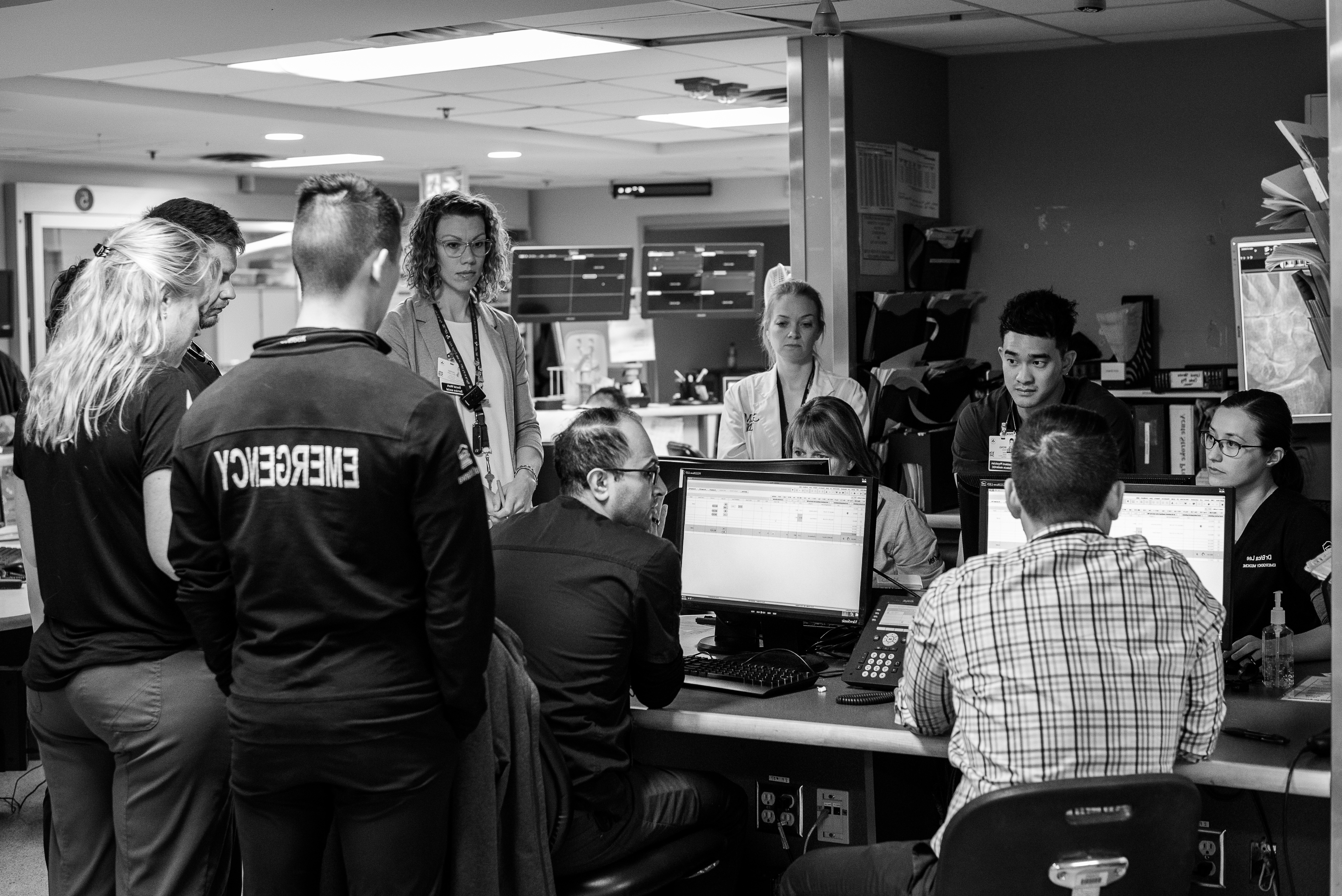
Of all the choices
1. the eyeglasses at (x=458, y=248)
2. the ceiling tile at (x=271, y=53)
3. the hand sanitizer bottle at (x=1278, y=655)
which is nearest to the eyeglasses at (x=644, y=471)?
the eyeglasses at (x=458, y=248)

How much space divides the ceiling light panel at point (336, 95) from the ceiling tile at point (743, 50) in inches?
77.4

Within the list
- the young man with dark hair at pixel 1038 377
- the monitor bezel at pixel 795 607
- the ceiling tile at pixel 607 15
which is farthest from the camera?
the ceiling tile at pixel 607 15

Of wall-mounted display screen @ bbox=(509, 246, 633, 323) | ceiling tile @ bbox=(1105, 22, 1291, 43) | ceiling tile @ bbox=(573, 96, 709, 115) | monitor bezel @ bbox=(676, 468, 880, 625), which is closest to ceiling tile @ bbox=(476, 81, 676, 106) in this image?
ceiling tile @ bbox=(573, 96, 709, 115)

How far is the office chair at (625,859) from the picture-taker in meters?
2.58

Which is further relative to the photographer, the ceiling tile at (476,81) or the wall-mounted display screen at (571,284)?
the wall-mounted display screen at (571,284)

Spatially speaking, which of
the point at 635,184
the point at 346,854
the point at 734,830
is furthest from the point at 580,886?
the point at 635,184

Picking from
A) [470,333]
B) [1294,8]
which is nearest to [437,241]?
[470,333]

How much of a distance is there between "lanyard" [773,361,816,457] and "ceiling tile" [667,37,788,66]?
1673 millimetres

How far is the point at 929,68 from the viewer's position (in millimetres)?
5953

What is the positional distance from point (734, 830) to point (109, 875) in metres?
1.22

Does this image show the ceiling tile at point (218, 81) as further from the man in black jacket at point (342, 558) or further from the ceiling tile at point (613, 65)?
the man in black jacket at point (342, 558)

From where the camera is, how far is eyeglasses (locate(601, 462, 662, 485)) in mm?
2773

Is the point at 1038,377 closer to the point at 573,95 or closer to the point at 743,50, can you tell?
the point at 743,50

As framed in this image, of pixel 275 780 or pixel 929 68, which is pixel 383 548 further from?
pixel 929 68
